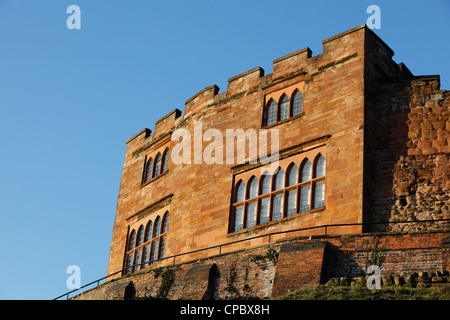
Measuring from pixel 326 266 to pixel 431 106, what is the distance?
7537 mm

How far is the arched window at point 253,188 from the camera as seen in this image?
29.4m

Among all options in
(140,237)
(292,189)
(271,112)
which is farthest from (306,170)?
(140,237)

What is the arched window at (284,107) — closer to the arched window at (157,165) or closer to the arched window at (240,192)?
the arched window at (240,192)

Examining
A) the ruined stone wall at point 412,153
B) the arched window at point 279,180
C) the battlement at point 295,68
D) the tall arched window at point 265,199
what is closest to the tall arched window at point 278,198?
the arched window at point 279,180

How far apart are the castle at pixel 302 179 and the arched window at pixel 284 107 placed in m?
0.07

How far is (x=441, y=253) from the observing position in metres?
22.9

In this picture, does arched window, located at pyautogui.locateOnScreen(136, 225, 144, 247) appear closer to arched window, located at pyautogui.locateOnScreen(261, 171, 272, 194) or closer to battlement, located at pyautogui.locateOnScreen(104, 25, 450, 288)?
battlement, located at pyautogui.locateOnScreen(104, 25, 450, 288)

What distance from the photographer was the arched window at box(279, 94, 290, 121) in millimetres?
30202

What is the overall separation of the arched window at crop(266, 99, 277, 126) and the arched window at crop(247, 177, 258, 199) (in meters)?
2.30

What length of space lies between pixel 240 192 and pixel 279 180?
1854 millimetres

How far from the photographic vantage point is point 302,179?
28047mm

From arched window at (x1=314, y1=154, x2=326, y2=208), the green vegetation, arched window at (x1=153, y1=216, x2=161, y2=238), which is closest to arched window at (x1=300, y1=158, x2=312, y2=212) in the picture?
arched window at (x1=314, y1=154, x2=326, y2=208)
